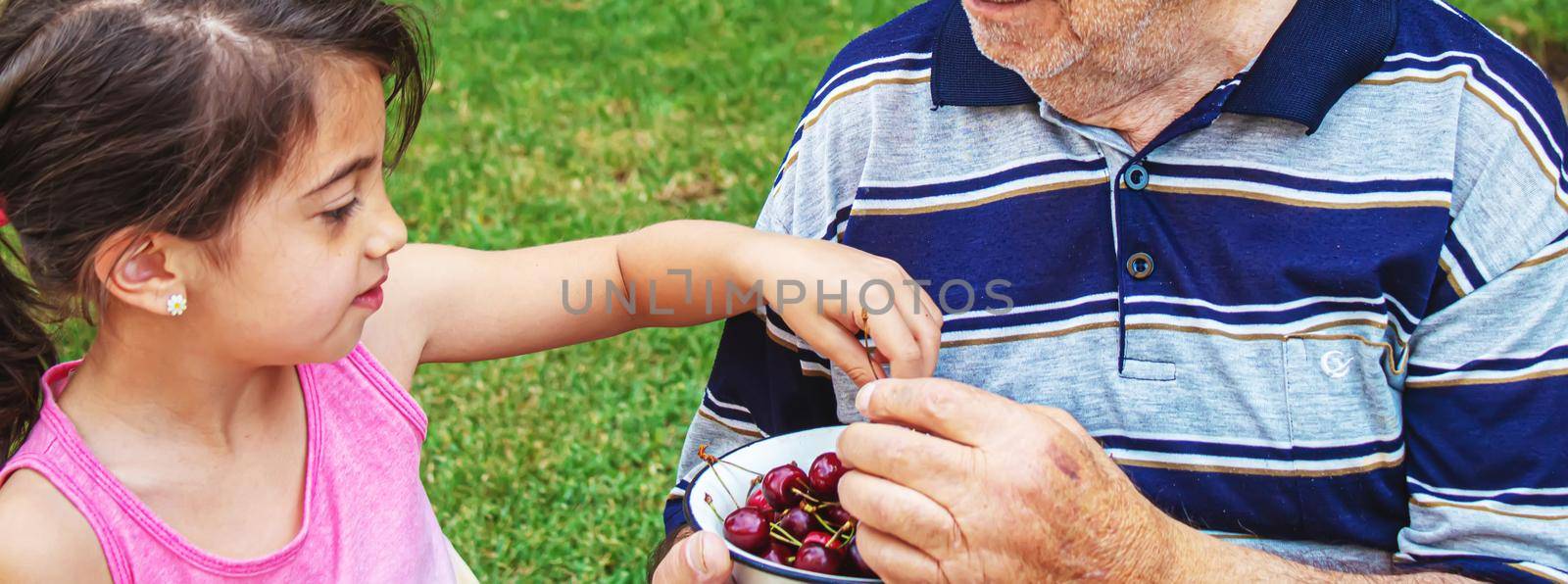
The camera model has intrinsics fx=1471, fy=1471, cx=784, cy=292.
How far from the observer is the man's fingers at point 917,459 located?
1.61 m

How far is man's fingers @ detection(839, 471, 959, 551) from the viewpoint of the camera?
161 cm

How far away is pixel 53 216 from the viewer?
65.2 inches

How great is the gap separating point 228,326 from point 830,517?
75cm

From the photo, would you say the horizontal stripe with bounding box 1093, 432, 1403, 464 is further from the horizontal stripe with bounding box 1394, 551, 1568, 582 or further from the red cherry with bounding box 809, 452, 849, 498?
the red cherry with bounding box 809, 452, 849, 498

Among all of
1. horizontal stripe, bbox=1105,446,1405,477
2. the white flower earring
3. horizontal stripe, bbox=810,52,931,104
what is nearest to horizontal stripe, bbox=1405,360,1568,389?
horizontal stripe, bbox=1105,446,1405,477

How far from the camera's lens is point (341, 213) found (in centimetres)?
174

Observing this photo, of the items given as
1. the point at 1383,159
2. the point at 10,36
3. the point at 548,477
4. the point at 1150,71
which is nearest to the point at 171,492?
the point at 10,36

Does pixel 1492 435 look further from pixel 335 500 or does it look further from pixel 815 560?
pixel 335 500

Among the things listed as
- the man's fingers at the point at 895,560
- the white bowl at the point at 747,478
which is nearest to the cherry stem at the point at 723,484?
the white bowl at the point at 747,478

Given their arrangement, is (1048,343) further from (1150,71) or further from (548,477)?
(548,477)

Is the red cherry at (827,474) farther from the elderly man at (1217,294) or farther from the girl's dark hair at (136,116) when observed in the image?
the girl's dark hair at (136,116)

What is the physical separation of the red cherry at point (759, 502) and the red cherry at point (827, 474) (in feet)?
0.19

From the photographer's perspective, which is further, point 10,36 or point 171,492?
point 171,492

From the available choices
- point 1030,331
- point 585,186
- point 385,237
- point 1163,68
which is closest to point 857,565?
point 1030,331
